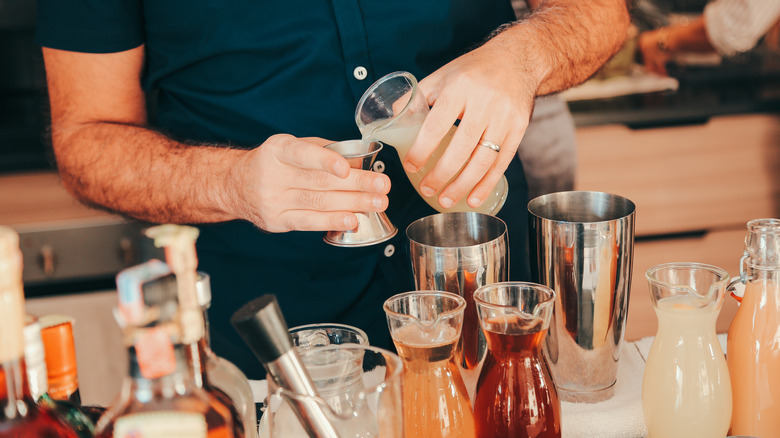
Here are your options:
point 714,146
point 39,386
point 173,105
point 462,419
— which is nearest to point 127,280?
point 39,386

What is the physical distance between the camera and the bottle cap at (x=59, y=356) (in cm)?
58

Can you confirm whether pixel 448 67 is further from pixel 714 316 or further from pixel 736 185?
pixel 736 185

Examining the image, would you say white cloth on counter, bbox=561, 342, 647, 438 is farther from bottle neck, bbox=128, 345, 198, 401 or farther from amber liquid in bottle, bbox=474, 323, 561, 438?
bottle neck, bbox=128, 345, 198, 401

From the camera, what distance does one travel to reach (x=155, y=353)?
0.46 m

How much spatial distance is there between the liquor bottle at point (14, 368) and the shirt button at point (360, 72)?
2.51ft

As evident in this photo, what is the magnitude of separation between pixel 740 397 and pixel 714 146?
216cm

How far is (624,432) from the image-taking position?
772mm

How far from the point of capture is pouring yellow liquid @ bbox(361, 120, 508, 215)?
858mm

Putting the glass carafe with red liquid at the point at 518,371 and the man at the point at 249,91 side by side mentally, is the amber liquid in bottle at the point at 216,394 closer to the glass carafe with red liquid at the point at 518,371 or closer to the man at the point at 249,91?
the glass carafe with red liquid at the point at 518,371

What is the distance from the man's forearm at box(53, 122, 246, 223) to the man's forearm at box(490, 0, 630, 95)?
1.43 feet

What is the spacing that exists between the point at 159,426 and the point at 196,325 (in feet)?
0.22

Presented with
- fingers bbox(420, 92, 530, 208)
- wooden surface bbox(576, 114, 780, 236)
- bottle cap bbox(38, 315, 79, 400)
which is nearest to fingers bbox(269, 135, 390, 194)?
fingers bbox(420, 92, 530, 208)

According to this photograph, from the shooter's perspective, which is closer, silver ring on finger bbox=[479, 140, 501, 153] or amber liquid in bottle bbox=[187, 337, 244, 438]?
amber liquid in bottle bbox=[187, 337, 244, 438]

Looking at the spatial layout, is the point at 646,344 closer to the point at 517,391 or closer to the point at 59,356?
the point at 517,391
